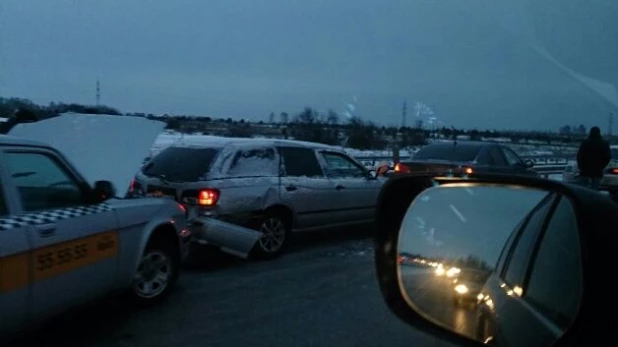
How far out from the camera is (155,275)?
22.3 ft

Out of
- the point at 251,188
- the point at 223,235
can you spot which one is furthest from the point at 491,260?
the point at 251,188

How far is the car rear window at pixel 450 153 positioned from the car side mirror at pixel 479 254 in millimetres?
11034

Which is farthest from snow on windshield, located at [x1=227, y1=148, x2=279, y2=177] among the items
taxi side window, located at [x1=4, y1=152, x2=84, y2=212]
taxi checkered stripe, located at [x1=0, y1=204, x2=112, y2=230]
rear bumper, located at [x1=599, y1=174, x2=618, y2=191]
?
rear bumper, located at [x1=599, y1=174, x2=618, y2=191]

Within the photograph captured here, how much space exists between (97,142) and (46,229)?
13.2 ft

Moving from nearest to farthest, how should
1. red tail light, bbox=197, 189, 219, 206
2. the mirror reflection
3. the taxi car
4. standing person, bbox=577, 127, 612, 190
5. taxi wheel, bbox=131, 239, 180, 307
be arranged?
the mirror reflection
the taxi car
taxi wheel, bbox=131, 239, 180, 307
red tail light, bbox=197, 189, 219, 206
standing person, bbox=577, 127, 612, 190

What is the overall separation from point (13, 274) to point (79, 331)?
5.10ft

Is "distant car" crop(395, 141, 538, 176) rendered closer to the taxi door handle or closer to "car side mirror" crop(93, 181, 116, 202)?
"car side mirror" crop(93, 181, 116, 202)

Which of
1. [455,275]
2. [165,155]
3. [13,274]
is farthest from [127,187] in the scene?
[455,275]

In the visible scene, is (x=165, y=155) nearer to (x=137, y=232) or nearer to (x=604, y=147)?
(x=137, y=232)

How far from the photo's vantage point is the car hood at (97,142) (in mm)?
8633

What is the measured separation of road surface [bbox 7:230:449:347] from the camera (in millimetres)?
5730

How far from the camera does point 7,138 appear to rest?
5238 millimetres

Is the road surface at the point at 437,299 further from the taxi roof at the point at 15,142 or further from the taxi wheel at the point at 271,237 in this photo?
the taxi wheel at the point at 271,237

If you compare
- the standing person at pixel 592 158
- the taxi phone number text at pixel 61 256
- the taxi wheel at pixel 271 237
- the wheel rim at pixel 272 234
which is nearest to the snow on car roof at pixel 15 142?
the taxi phone number text at pixel 61 256
